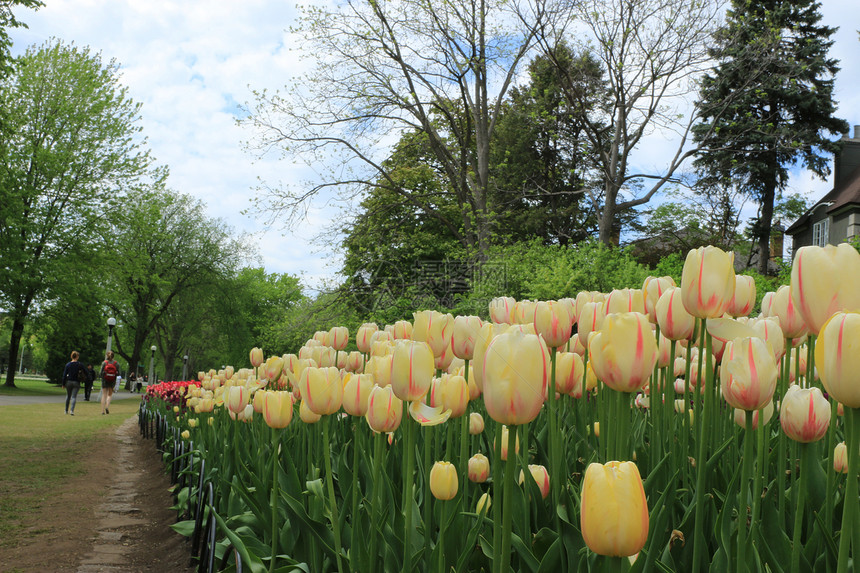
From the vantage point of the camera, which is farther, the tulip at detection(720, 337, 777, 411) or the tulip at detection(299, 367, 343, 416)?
the tulip at detection(299, 367, 343, 416)

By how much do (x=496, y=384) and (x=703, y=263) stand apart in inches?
26.3

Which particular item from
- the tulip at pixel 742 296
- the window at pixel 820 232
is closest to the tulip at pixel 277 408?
the tulip at pixel 742 296

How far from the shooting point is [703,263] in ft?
4.68

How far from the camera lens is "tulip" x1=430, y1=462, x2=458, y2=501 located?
59.1 inches

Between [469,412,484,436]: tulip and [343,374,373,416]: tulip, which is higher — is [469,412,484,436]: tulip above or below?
below

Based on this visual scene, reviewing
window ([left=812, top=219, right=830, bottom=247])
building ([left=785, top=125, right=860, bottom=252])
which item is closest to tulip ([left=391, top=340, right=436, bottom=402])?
building ([left=785, top=125, right=860, bottom=252])

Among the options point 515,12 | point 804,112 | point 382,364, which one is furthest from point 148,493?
point 804,112

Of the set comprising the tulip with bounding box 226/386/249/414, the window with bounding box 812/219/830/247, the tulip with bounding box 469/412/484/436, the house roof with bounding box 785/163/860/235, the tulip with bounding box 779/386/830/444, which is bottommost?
the tulip with bounding box 226/386/249/414

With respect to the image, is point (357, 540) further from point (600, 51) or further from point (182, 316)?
point (182, 316)

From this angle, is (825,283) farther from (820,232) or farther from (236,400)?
(820,232)

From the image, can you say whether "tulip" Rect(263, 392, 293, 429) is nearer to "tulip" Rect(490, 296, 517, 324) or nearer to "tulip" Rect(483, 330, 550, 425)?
"tulip" Rect(490, 296, 517, 324)

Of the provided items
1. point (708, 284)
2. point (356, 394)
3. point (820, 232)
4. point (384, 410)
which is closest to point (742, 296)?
point (708, 284)

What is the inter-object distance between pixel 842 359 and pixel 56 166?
90.8ft

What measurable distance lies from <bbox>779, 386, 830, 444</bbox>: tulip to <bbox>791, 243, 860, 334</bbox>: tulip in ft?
0.52
